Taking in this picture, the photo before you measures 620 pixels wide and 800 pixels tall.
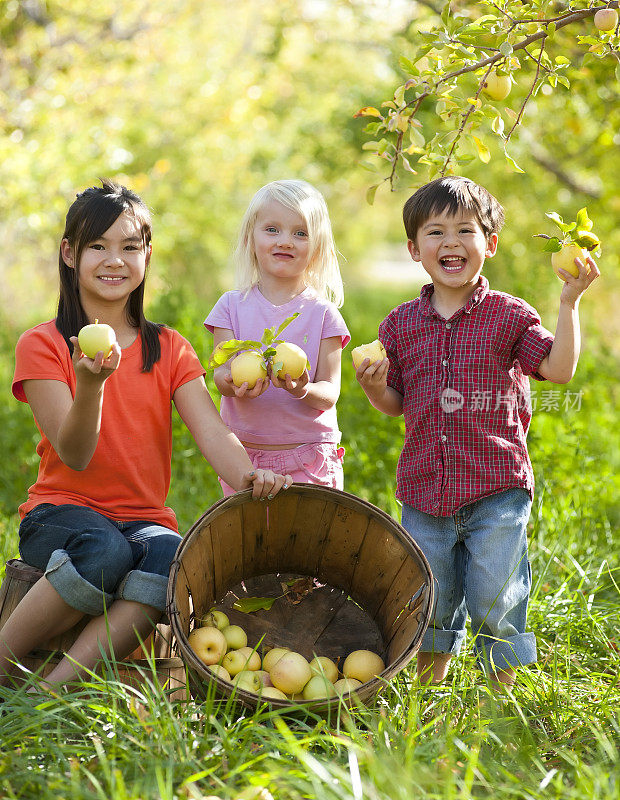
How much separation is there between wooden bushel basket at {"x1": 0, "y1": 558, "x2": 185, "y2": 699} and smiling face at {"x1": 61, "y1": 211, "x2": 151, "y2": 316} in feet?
2.65

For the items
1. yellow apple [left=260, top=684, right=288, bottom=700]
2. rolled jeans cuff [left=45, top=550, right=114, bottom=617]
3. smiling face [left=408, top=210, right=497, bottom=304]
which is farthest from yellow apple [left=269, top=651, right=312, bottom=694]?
smiling face [left=408, top=210, right=497, bottom=304]

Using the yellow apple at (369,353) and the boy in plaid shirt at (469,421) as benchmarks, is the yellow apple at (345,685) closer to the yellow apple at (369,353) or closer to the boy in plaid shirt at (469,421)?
the boy in plaid shirt at (469,421)

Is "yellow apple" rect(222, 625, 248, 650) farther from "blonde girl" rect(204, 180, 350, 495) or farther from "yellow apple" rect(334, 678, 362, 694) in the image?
"blonde girl" rect(204, 180, 350, 495)

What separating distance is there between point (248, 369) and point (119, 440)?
44cm

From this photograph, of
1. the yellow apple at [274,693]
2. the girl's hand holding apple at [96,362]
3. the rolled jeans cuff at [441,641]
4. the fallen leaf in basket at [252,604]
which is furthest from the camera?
the fallen leaf in basket at [252,604]

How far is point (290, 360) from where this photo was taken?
2.37 metres

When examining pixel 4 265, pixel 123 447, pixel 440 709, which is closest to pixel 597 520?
pixel 440 709

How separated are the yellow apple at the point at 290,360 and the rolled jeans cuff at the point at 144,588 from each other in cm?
64

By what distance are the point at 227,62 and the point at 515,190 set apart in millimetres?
5475

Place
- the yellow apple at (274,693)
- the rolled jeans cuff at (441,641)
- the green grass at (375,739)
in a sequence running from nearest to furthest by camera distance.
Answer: the green grass at (375,739) < the yellow apple at (274,693) < the rolled jeans cuff at (441,641)

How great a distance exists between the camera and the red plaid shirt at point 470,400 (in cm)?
240

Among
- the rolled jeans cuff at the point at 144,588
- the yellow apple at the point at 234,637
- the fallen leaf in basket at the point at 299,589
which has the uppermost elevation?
the rolled jeans cuff at the point at 144,588

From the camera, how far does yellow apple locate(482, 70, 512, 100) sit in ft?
8.39

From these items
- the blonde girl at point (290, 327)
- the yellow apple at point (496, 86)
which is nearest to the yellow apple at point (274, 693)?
the blonde girl at point (290, 327)
